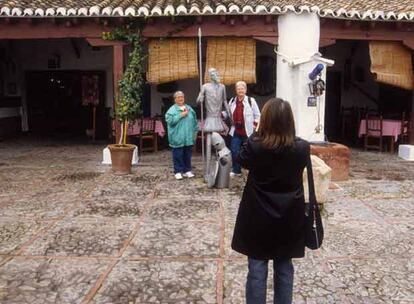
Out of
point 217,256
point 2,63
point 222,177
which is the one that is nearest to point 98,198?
point 222,177

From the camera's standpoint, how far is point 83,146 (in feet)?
38.8

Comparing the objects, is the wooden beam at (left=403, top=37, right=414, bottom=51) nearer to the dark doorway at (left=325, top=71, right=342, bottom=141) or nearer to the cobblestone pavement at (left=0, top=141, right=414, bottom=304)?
the cobblestone pavement at (left=0, top=141, right=414, bottom=304)

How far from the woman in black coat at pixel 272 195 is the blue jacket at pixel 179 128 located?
477 cm

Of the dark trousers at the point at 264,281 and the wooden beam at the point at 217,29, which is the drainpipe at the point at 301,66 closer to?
the wooden beam at the point at 217,29

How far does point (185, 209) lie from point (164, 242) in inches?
49.1

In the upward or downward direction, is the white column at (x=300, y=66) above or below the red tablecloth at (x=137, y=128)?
above

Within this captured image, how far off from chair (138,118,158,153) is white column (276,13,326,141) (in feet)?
9.98

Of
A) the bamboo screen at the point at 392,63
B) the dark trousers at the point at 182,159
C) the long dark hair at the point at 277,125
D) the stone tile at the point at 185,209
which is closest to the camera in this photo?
the long dark hair at the point at 277,125

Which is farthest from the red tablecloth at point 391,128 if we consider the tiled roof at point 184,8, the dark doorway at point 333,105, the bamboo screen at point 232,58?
the bamboo screen at point 232,58

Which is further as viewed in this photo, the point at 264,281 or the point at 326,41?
the point at 326,41

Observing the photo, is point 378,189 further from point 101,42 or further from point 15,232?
point 101,42

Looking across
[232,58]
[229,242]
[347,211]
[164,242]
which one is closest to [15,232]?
[164,242]

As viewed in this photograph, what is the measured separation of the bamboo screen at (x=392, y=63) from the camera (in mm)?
9977

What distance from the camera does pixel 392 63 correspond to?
1012 cm
